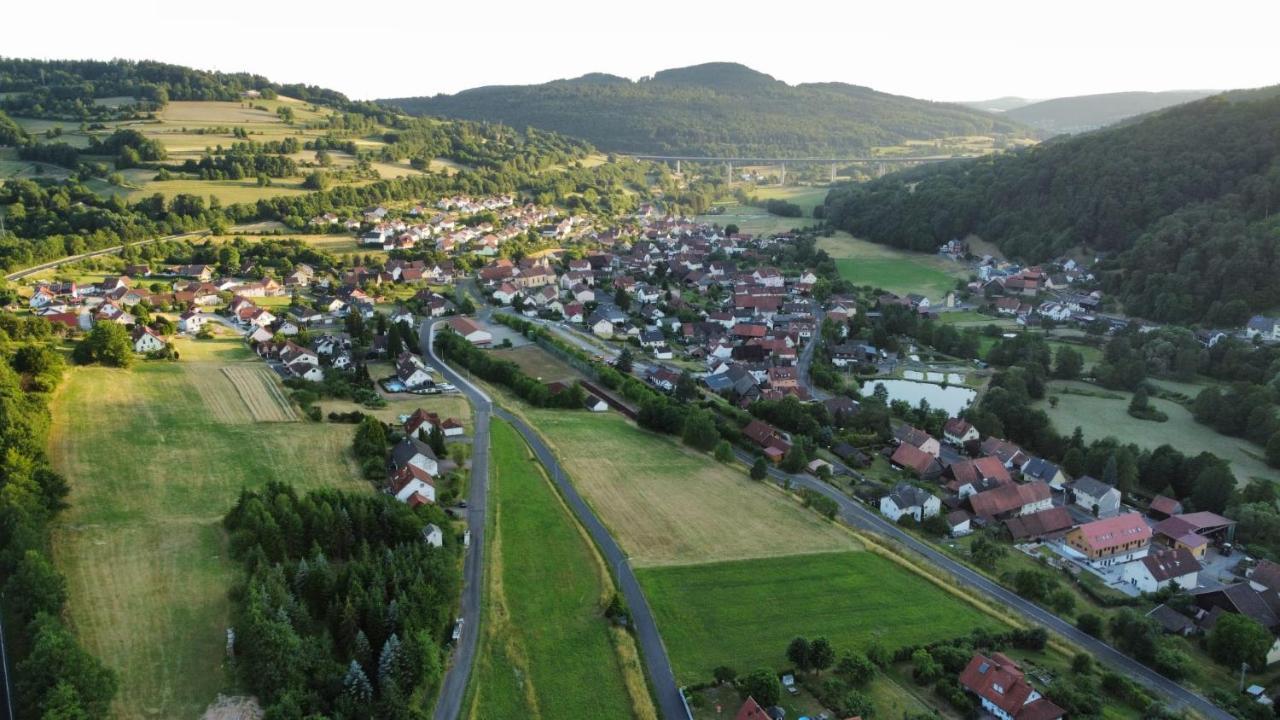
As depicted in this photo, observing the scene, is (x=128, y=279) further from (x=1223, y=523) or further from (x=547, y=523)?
(x=1223, y=523)

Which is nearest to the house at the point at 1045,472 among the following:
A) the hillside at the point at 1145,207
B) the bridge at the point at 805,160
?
the hillside at the point at 1145,207

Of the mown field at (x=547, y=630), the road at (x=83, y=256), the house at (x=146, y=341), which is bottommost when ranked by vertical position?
the mown field at (x=547, y=630)

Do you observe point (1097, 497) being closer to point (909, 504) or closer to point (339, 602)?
point (909, 504)

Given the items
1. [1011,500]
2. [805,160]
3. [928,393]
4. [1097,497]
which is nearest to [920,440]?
[1011,500]

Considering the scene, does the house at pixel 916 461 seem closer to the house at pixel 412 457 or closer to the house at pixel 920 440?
the house at pixel 920 440

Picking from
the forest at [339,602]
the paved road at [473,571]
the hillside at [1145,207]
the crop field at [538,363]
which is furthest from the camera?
the hillside at [1145,207]

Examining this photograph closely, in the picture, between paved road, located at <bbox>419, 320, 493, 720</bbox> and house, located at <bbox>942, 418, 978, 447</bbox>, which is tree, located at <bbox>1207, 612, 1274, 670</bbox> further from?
paved road, located at <bbox>419, 320, 493, 720</bbox>
